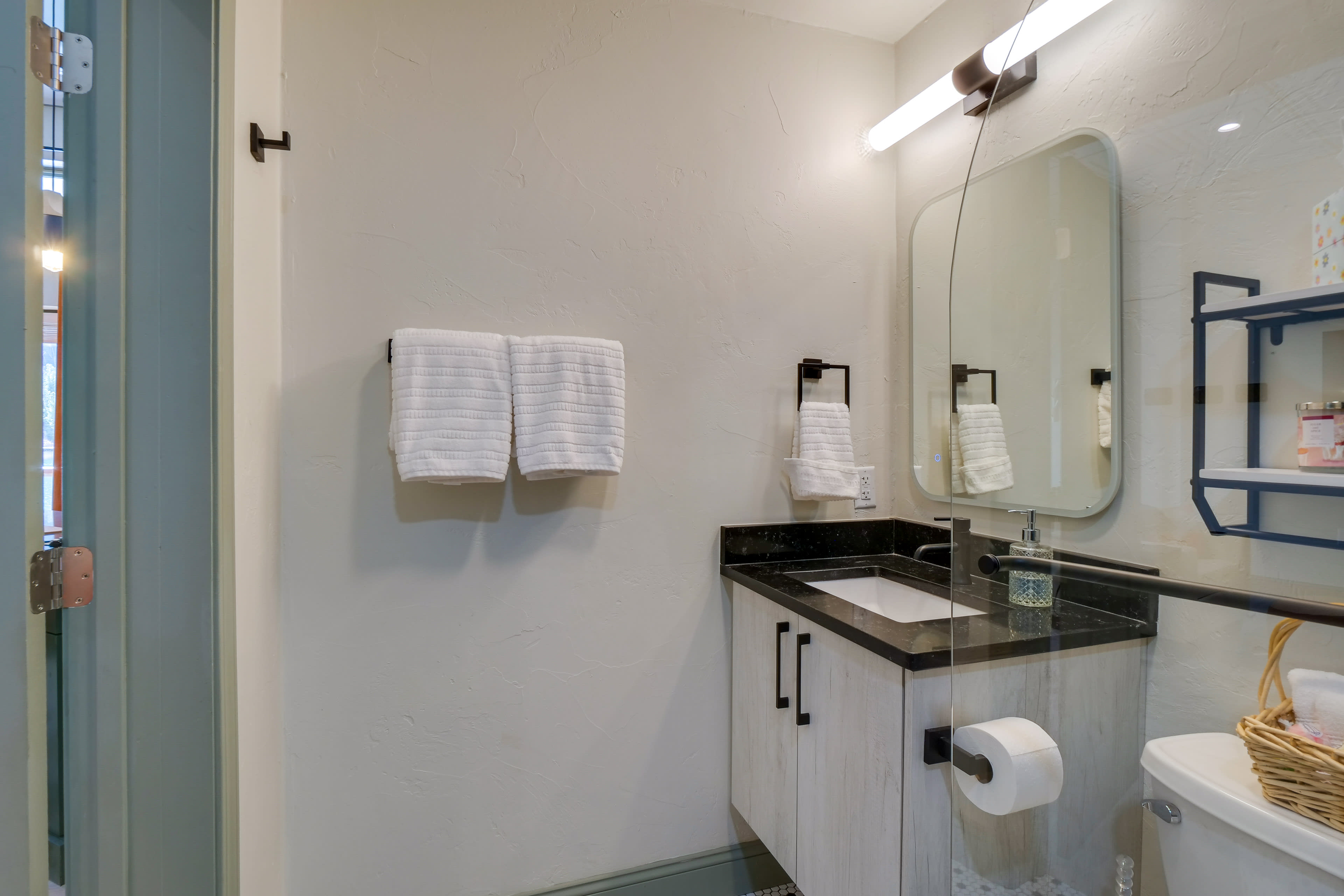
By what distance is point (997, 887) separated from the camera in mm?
878

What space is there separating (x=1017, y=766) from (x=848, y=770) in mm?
350

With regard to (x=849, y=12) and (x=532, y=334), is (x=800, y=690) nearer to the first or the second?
(x=532, y=334)

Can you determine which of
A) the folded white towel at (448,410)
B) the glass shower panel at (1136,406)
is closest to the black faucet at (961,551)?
the glass shower panel at (1136,406)

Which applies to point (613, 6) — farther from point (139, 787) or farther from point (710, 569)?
point (139, 787)

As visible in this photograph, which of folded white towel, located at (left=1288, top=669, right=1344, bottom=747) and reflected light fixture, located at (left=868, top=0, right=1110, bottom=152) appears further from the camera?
reflected light fixture, located at (left=868, top=0, right=1110, bottom=152)

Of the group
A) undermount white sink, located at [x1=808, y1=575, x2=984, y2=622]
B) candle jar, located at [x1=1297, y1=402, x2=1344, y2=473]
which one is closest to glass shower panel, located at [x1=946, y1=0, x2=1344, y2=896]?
candle jar, located at [x1=1297, y1=402, x2=1344, y2=473]

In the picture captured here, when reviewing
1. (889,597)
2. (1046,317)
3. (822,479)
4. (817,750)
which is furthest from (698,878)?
(1046,317)

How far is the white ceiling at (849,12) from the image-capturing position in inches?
63.9

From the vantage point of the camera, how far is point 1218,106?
0.64m

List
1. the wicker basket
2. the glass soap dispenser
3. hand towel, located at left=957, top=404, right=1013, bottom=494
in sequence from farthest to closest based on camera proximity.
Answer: hand towel, located at left=957, top=404, right=1013, bottom=494 < the glass soap dispenser < the wicker basket

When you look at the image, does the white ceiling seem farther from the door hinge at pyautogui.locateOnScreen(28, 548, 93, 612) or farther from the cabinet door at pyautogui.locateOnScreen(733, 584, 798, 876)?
the door hinge at pyautogui.locateOnScreen(28, 548, 93, 612)

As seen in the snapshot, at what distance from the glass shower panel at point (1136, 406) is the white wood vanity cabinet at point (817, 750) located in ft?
0.35

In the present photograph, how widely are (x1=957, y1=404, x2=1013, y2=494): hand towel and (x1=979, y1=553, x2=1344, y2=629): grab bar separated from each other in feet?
0.39

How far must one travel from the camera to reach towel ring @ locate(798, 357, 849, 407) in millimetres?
1683
